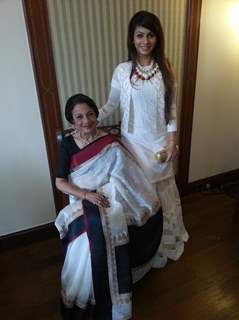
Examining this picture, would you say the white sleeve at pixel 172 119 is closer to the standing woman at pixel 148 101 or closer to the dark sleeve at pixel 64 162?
the standing woman at pixel 148 101

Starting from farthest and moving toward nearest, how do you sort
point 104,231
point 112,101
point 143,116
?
point 112,101 → point 143,116 → point 104,231

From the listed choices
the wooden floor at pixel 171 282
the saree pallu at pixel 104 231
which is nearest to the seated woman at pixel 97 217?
the saree pallu at pixel 104 231

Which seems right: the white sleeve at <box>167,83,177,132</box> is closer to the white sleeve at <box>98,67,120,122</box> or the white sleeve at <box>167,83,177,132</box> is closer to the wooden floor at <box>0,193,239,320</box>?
the white sleeve at <box>98,67,120,122</box>

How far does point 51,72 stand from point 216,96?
1307 mm

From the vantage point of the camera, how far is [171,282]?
66.6 inches

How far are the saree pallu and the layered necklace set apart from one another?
1.17ft

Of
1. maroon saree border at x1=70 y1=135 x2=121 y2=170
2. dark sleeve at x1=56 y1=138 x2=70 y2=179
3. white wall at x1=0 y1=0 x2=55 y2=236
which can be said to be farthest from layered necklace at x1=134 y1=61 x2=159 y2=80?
white wall at x1=0 y1=0 x2=55 y2=236

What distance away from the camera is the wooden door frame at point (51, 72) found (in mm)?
1540

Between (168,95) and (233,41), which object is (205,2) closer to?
(233,41)

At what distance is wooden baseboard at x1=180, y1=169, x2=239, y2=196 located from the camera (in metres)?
2.51

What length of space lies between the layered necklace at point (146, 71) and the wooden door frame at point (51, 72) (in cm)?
51

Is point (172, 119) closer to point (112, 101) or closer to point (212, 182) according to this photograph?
point (112, 101)

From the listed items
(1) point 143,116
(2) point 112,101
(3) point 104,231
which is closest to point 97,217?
(3) point 104,231

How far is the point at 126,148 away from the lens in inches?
61.5
